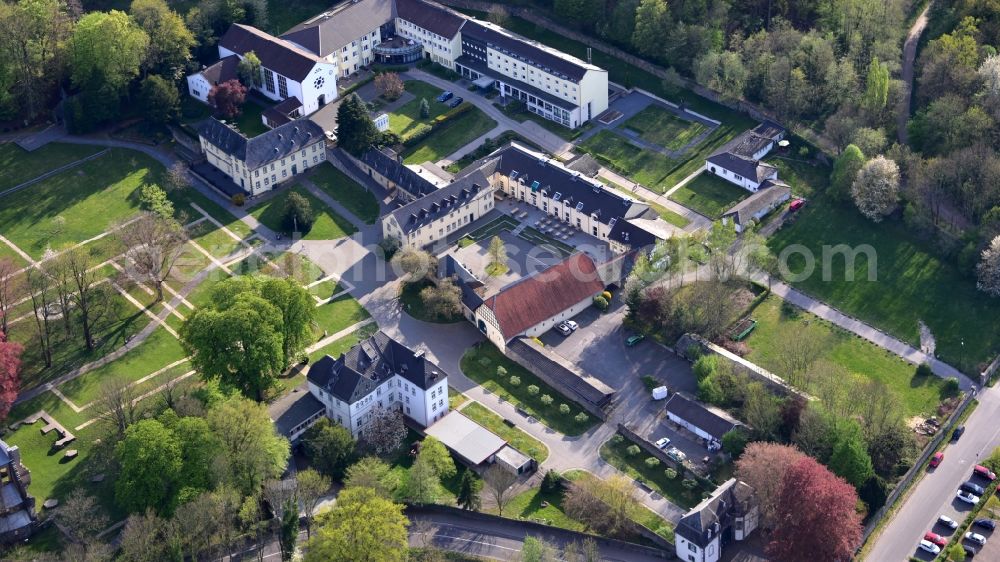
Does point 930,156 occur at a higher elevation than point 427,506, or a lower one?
higher

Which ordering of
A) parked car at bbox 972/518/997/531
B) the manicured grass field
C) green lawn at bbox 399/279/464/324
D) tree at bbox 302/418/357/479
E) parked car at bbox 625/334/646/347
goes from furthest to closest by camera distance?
1. green lawn at bbox 399/279/464/324
2. parked car at bbox 625/334/646/347
3. the manicured grass field
4. tree at bbox 302/418/357/479
5. parked car at bbox 972/518/997/531

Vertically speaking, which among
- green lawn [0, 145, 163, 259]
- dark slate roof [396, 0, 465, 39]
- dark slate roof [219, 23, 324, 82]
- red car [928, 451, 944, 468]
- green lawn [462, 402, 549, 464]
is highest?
dark slate roof [396, 0, 465, 39]

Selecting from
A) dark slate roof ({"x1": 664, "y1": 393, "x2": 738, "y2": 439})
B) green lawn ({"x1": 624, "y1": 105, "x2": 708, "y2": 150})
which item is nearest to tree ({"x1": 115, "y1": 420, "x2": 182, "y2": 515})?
dark slate roof ({"x1": 664, "y1": 393, "x2": 738, "y2": 439})

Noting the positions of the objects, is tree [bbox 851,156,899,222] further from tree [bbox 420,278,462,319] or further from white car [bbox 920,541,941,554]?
tree [bbox 420,278,462,319]

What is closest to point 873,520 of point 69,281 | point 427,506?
point 427,506

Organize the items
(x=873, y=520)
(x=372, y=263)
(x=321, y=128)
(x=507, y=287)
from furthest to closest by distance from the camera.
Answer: (x=321, y=128) < (x=372, y=263) < (x=507, y=287) < (x=873, y=520)

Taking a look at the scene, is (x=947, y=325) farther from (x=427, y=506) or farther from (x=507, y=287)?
(x=427, y=506)
